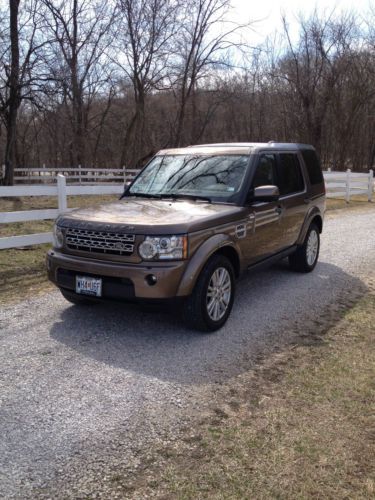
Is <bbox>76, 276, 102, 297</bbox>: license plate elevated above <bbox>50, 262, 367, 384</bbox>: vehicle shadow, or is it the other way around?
<bbox>76, 276, 102, 297</bbox>: license plate

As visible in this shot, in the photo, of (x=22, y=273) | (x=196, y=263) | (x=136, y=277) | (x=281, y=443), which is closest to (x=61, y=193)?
(x=22, y=273)

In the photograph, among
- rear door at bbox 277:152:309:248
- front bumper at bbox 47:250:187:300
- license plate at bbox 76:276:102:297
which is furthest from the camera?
rear door at bbox 277:152:309:248

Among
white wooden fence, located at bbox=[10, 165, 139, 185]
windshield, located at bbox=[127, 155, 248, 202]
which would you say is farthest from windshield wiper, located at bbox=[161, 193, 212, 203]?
white wooden fence, located at bbox=[10, 165, 139, 185]

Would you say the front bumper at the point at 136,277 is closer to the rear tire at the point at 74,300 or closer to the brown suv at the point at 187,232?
the brown suv at the point at 187,232

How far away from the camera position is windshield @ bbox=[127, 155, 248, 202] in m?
5.22

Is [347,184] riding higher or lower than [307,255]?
higher

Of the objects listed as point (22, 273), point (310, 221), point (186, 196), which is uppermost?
point (186, 196)

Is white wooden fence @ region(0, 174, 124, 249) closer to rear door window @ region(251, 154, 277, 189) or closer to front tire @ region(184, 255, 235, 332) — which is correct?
rear door window @ region(251, 154, 277, 189)

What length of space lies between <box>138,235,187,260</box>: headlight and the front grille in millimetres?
128

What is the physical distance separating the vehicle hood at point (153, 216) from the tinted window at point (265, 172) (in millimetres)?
601

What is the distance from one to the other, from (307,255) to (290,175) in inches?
51.6

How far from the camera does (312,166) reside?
23.9ft

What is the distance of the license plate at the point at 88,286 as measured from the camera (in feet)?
14.3

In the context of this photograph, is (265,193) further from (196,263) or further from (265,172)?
(196,263)
